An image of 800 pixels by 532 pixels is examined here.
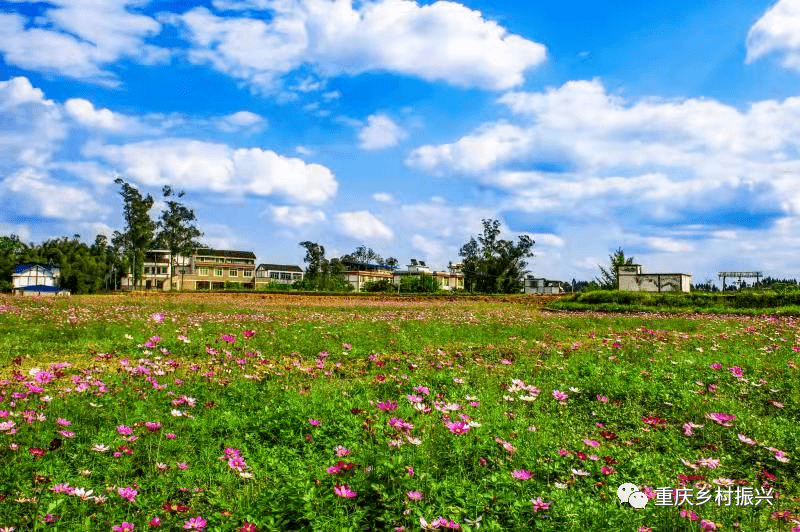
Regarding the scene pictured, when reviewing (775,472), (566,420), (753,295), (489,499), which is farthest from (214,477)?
(753,295)

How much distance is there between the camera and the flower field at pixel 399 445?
3.48 meters

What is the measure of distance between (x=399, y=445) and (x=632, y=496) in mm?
1731

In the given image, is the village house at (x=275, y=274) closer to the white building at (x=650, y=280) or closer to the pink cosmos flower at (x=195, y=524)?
the white building at (x=650, y=280)

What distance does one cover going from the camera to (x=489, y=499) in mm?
3598

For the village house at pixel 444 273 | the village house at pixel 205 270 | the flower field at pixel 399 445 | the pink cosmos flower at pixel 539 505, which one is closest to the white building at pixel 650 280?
the flower field at pixel 399 445

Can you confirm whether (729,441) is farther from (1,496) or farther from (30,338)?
(30,338)

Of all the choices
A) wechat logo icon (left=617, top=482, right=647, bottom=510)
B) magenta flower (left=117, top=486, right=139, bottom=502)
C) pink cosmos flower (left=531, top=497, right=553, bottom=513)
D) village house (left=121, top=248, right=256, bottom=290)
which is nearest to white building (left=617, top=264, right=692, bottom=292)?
wechat logo icon (left=617, top=482, right=647, bottom=510)

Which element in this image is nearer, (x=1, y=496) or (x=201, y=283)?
(x=1, y=496)

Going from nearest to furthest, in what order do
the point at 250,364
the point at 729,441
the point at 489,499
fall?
the point at 489,499 → the point at 729,441 → the point at 250,364

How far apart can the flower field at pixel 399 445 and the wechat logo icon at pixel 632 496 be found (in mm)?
36

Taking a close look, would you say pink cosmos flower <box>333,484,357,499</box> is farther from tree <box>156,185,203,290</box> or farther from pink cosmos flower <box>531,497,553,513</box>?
tree <box>156,185,203,290</box>

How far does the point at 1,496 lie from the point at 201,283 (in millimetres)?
115191

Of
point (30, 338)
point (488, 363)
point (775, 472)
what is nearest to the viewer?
point (775, 472)

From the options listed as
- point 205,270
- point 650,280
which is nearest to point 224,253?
point 205,270
